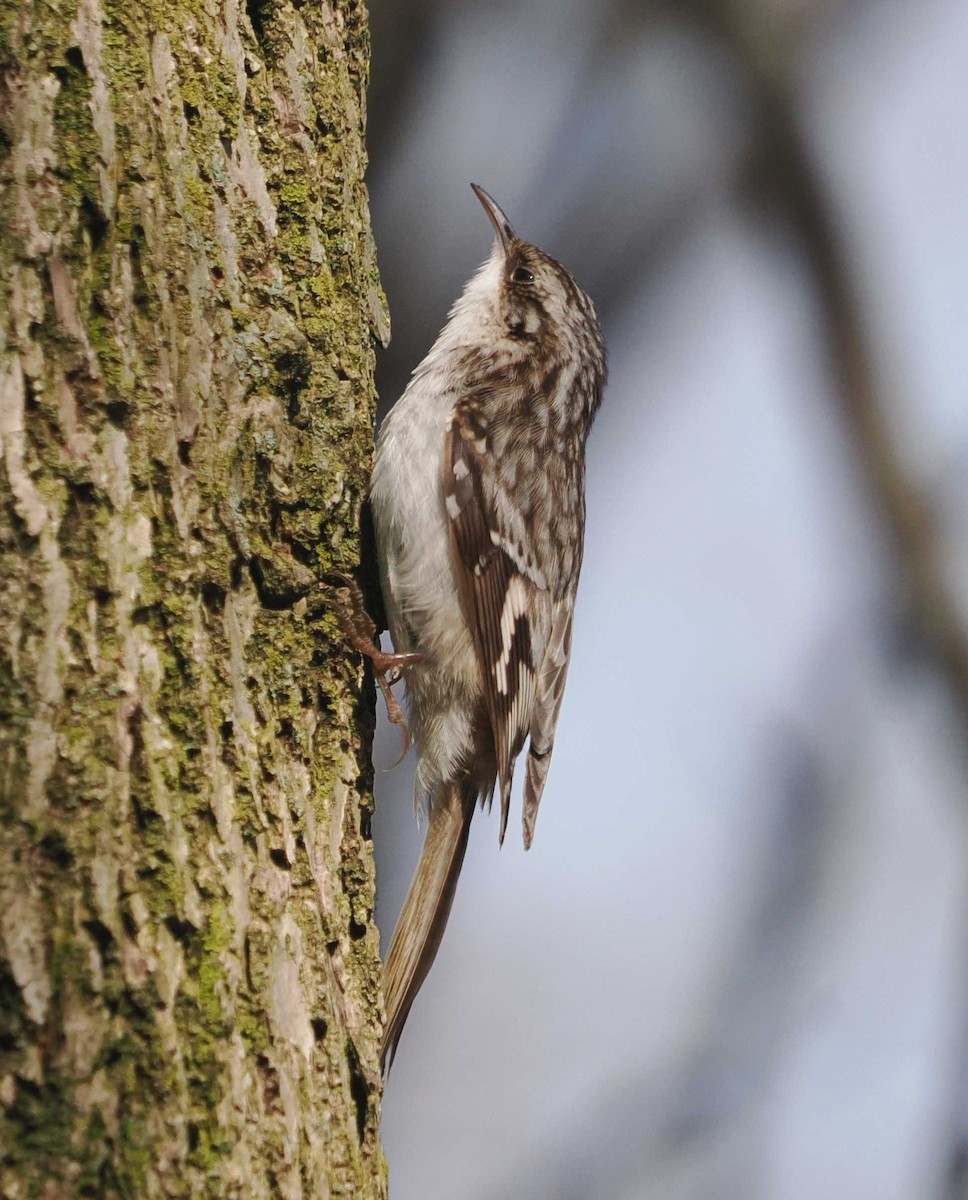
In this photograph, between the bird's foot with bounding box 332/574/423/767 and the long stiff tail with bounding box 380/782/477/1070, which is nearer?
the bird's foot with bounding box 332/574/423/767

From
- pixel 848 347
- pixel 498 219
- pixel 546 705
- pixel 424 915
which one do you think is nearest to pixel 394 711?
pixel 424 915

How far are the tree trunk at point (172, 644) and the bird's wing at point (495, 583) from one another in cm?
68

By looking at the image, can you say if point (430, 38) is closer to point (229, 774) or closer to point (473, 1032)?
point (229, 774)

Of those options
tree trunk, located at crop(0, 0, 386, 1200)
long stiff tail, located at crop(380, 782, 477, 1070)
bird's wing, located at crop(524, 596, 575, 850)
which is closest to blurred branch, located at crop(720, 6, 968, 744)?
bird's wing, located at crop(524, 596, 575, 850)

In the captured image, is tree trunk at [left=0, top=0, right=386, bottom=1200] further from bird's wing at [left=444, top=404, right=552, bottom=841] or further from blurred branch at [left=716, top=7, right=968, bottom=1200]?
blurred branch at [left=716, top=7, right=968, bottom=1200]

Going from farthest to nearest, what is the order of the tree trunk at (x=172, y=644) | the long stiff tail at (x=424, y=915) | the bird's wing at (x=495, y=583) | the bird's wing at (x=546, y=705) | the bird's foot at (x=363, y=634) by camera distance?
the bird's wing at (x=546, y=705) < the bird's wing at (x=495, y=583) < the long stiff tail at (x=424, y=915) < the bird's foot at (x=363, y=634) < the tree trunk at (x=172, y=644)

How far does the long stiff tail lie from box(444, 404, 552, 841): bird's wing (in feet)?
0.37

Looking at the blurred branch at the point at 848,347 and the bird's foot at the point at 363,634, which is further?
the blurred branch at the point at 848,347

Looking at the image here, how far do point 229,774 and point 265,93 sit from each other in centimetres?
113

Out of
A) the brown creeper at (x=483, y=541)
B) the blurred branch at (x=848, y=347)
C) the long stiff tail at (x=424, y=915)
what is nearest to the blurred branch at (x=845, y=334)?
the blurred branch at (x=848, y=347)

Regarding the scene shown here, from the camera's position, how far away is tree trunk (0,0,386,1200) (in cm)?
142

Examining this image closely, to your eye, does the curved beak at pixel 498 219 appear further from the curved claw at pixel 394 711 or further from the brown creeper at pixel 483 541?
the curved claw at pixel 394 711

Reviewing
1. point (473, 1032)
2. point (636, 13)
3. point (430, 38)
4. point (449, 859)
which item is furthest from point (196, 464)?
point (473, 1032)

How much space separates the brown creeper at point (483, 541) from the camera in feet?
8.52
